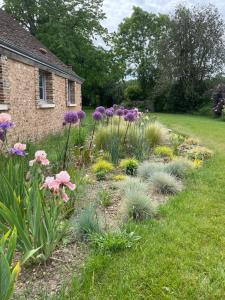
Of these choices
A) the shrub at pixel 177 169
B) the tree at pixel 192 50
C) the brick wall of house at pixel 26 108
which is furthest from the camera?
the tree at pixel 192 50

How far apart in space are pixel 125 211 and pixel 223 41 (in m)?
25.2

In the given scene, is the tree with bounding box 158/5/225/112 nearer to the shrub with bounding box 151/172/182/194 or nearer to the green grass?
the shrub with bounding box 151/172/182/194

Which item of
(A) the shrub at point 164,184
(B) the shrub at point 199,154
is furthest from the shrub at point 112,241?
(B) the shrub at point 199,154

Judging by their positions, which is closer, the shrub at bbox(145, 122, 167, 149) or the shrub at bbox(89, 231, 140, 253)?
the shrub at bbox(89, 231, 140, 253)

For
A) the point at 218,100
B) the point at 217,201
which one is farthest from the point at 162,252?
the point at 218,100

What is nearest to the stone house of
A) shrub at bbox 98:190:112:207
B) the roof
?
the roof

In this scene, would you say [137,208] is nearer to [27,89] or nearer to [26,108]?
[26,108]

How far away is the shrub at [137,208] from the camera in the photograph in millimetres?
3482

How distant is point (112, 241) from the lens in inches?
109

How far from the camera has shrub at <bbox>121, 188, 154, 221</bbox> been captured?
348cm

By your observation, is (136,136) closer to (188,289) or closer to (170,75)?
(188,289)

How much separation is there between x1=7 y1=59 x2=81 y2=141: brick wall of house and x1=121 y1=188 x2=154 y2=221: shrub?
12.9 ft

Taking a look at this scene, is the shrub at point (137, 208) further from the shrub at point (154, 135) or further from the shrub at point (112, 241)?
the shrub at point (154, 135)

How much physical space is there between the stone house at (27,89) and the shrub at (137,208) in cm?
392
